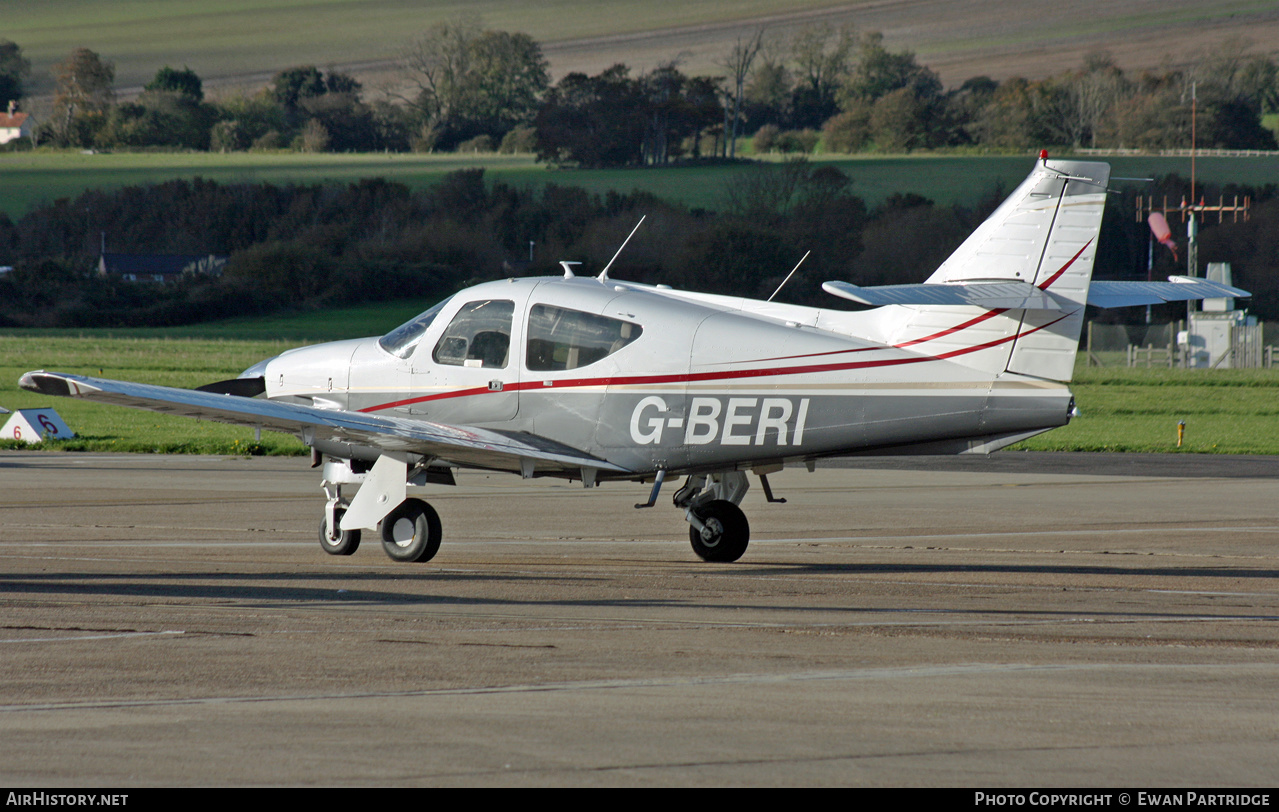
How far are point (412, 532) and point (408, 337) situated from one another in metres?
2.08

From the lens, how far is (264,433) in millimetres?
31078

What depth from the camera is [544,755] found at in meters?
6.02

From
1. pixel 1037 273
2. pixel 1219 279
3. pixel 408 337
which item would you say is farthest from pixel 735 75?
pixel 1037 273

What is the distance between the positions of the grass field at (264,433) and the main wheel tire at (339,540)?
15.0 m

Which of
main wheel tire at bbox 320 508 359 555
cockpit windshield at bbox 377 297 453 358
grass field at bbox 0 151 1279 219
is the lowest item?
main wheel tire at bbox 320 508 359 555

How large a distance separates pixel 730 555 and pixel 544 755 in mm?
7702

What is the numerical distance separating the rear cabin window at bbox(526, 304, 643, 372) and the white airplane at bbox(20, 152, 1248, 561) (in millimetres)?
14

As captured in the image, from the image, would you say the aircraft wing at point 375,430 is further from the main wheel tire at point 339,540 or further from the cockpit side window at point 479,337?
the main wheel tire at point 339,540

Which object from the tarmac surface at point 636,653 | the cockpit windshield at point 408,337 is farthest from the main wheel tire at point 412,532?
the cockpit windshield at point 408,337

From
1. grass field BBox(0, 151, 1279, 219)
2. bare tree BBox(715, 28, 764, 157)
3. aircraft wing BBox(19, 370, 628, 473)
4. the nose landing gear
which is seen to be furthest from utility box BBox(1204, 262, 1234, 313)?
bare tree BBox(715, 28, 764, 157)

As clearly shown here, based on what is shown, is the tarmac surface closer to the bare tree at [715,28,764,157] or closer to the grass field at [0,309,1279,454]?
the grass field at [0,309,1279,454]

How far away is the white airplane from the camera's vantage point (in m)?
11.9

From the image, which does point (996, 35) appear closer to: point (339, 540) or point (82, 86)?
point (82, 86)

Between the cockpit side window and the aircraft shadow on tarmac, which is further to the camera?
the cockpit side window
